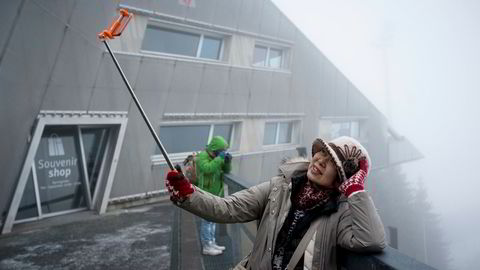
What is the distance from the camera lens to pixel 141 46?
28.1 feet

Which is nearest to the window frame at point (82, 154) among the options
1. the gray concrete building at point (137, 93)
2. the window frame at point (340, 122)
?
the gray concrete building at point (137, 93)

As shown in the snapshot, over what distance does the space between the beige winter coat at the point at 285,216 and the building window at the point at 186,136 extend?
7.52 m

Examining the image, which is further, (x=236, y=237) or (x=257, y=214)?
(x=236, y=237)

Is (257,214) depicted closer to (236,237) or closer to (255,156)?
(236,237)

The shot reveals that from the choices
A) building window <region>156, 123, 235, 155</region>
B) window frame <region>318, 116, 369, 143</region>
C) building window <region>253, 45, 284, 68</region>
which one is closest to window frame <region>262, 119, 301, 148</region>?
window frame <region>318, 116, 369, 143</region>

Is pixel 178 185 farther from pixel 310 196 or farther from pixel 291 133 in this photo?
pixel 291 133

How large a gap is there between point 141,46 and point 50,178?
13.6 feet

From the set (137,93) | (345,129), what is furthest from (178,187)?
(345,129)

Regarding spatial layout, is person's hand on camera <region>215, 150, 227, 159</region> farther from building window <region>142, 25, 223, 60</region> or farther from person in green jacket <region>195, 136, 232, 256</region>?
building window <region>142, 25, 223, 60</region>

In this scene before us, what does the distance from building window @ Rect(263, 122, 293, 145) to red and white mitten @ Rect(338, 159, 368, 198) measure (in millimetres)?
11007

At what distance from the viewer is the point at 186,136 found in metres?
9.93

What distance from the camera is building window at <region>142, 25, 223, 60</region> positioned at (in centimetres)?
886

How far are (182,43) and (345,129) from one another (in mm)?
11845

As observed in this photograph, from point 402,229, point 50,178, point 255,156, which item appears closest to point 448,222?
point 402,229
